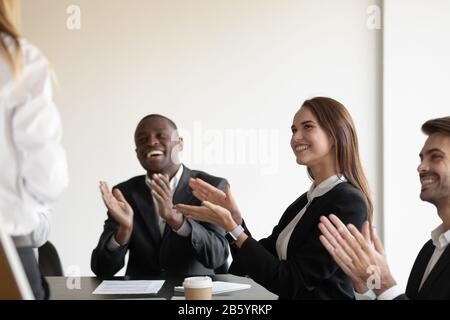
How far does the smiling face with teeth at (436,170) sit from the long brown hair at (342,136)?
22 centimetres

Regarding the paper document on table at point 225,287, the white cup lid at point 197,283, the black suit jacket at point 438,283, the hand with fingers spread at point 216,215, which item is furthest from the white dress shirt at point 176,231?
the black suit jacket at point 438,283

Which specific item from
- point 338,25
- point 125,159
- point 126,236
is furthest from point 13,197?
point 338,25

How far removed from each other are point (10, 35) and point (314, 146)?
4.69 feet

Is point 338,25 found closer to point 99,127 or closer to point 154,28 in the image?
point 154,28

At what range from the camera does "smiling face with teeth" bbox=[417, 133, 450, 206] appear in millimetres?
2092

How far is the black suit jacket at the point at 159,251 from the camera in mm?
2828

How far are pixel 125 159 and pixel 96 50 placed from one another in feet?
2.80

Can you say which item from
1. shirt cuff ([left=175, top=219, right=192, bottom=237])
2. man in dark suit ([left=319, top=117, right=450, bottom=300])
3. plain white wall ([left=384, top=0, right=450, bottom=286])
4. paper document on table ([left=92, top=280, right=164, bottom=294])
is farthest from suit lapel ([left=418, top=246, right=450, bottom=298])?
plain white wall ([left=384, top=0, right=450, bottom=286])

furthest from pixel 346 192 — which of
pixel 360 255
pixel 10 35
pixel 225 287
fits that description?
pixel 10 35

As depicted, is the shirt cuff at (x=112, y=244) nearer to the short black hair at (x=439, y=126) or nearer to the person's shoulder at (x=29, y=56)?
the short black hair at (x=439, y=126)

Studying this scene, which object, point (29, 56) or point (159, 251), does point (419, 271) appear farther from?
point (29, 56)

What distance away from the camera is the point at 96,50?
452 centimetres

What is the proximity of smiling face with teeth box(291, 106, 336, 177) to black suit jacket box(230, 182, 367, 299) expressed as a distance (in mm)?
169
